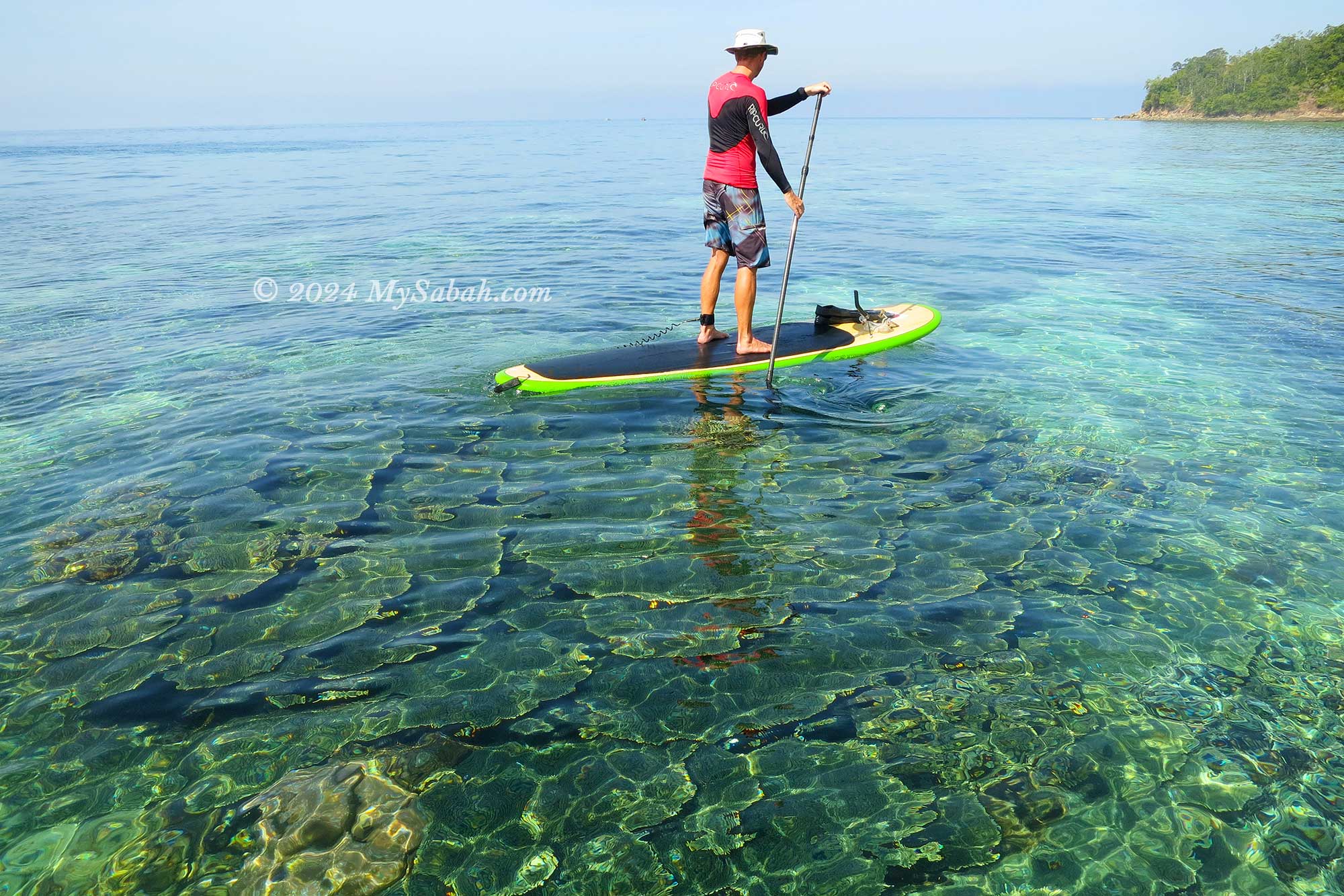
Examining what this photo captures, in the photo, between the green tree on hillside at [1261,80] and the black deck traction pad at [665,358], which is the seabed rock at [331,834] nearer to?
the black deck traction pad at [665,358]

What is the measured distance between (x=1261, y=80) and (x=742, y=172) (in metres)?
143

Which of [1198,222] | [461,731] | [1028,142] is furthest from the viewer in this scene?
[1028,142]

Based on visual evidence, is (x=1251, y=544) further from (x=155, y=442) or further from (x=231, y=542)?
(x=155, y=442)

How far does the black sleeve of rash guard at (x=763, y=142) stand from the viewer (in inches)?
Answer: 282

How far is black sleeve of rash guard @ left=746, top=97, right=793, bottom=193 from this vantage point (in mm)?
7160

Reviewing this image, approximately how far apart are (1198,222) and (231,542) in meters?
23.6

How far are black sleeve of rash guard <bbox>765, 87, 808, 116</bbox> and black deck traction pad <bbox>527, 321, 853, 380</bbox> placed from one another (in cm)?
250

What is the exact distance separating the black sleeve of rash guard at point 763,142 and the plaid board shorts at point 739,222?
19.8 inches

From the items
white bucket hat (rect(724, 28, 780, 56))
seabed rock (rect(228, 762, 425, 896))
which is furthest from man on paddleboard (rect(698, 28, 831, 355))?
seabed rock (rect(228, 762, 425, 896))

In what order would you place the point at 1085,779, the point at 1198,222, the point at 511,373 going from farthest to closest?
the point at 1198,222, the point at 511,373, the point at 1085,779

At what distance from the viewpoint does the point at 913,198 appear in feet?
92.3

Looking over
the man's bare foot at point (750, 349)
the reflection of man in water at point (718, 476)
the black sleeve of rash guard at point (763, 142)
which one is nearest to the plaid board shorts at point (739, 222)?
the black sleeve of rash guard at point (763, 142)

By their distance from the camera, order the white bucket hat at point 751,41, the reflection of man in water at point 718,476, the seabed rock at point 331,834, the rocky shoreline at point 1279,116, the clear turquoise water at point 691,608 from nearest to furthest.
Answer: the seabed rock at point 331,834 → the clear turquoise water at point 691,608 → the reflection of man in water at point 718,476 → the white bucket hat at point 751,41 → the rocky shoreline at point 1279,116

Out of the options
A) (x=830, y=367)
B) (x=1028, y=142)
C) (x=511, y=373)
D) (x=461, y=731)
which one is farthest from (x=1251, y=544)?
(x=1028, y=142)
